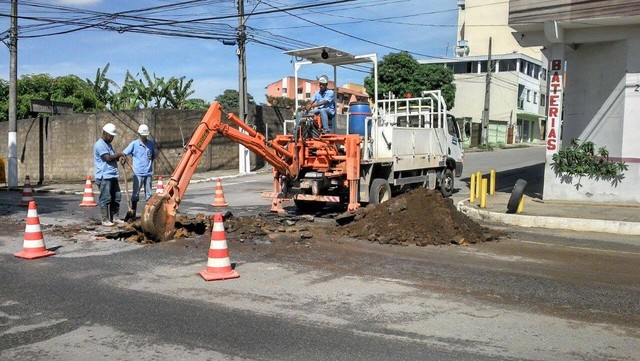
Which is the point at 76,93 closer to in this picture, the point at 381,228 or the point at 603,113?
the point at 603,113

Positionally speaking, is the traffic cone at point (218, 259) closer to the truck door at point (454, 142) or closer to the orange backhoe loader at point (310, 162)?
the orange backhoe loader at point (310, 162)

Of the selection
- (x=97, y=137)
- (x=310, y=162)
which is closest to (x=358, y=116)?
(x=310, y=162)

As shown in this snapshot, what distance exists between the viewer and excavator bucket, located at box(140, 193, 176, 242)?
29.5 feet

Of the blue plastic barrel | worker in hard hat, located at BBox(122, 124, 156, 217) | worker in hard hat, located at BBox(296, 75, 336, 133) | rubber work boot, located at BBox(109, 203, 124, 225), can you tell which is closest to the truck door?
the blue plastic barrel

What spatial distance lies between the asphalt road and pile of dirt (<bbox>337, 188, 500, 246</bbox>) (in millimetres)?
371

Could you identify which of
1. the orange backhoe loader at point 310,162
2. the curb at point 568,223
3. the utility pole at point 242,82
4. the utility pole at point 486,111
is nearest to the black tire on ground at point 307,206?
the orange backhoe loader at point 310,162

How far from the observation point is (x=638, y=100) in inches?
541

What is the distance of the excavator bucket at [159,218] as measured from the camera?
898 centimetres

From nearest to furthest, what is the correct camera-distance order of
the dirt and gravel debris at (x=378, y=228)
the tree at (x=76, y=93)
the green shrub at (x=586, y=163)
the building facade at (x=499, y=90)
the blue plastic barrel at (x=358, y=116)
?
the dirt and gravel debris at (x=378, y=228) < the blue plastic barrel at (x=358, y=116) < the green shrub at (x=586, y=163) < the tree at (x=76, y=93) < the building facade at (x=499, y=90)

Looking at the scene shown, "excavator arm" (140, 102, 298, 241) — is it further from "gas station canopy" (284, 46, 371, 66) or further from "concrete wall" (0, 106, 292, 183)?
"concrete wall" (0, 106, 292, 183)

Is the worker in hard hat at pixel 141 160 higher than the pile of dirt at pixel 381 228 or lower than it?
higher

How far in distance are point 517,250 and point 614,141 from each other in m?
7.08

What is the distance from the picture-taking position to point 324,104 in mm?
12102

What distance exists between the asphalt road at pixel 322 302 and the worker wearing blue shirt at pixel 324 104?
3.44 m
